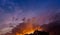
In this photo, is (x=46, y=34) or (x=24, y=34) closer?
(x=46, y=34)

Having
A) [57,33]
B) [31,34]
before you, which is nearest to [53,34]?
[57,33]

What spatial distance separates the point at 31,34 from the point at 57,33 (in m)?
7.60

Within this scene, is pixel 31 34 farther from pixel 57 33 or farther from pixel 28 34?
pixel 57 33

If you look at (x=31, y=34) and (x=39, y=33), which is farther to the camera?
(x=31, y=34)

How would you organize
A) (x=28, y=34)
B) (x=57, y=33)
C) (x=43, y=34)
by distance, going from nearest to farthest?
(x=43, y=34) < (x=28, y=34) < (x=57, y=33)

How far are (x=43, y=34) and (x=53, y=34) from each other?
8.06 meters

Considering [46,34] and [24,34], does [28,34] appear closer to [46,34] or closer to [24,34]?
[24,34]

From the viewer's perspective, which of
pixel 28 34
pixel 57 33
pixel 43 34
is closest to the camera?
pixel 43 34

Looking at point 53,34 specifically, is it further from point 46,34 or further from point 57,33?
point 46,34

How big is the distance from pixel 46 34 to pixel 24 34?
8640 millimetres

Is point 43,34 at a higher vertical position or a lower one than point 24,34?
lower

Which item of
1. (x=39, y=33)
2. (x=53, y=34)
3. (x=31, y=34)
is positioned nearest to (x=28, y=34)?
(x=31, y=34)

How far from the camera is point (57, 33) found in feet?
116

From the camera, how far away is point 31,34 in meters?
33.6
